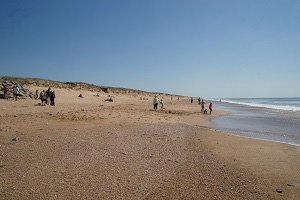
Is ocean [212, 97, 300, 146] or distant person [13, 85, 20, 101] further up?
distant person [13, 85, 20, 101]

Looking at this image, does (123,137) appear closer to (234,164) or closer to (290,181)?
(234,164)

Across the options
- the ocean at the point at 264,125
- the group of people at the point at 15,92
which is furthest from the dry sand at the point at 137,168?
the group of people at the point at 15,92

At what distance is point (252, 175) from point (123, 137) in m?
6.21

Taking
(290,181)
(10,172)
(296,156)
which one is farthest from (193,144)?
(10,172)

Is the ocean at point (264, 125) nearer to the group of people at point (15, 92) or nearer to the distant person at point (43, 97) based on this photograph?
the distant person at point (43, 97)

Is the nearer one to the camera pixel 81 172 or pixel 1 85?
pixel 81 172

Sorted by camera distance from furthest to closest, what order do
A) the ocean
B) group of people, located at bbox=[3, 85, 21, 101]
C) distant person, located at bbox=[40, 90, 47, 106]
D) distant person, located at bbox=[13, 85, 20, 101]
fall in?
distant person, located at bbox=[13, 85, 20, 101]
group of people, located at bbox=[3, 85, 21, 101]
distant person, located at bbox=[40, 90, 47, 106]
the ocean

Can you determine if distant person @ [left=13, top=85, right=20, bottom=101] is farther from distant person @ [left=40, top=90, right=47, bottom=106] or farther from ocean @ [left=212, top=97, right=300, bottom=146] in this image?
ocean @ [left=212, top=97, right=300, bottom=146]

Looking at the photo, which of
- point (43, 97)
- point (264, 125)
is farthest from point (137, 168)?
point (43, 97)

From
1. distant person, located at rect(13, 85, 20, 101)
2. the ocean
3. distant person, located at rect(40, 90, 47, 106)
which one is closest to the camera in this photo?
the ocean

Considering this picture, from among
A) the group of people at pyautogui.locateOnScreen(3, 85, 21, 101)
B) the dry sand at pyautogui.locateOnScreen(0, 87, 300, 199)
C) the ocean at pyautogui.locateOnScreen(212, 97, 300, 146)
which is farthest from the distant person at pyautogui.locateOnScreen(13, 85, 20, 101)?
the ocean at pyautogui.locateOnScreen(212, 97, 300, 146)

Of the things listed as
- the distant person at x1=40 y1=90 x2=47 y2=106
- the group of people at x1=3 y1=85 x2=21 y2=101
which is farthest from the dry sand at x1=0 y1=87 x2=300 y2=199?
the group of people at x1=3 y1=85 x2=21 y2=101

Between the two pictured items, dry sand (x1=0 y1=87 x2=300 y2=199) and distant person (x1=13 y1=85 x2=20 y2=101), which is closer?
dry sand (x1=0 y1=87 x2=300 y2=199)

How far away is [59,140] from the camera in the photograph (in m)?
11.0
